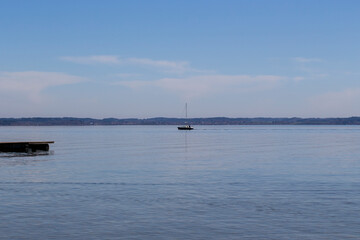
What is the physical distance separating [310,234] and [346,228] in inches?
73.4

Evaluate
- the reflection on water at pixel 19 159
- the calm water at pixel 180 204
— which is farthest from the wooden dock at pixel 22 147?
the calm water at pixel 180 204

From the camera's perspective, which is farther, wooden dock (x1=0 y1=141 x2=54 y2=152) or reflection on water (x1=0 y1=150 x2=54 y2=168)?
wooden dock (x1=0 y1=141 x2=54 y2=152)

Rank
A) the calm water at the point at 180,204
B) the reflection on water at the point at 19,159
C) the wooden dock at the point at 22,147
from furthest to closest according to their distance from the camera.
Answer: the wooden dock at the point at 22,147 → the reflection on water at the point at 19,159 → the calm water at the point at 180,204

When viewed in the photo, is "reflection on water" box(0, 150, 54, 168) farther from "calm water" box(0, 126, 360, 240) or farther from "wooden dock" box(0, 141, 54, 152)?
"wooden dock" box(0, 141, 54, 152)

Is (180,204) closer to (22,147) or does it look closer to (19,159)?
Answer: (19,159)

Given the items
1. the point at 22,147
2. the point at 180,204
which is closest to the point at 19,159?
the point at 22,147

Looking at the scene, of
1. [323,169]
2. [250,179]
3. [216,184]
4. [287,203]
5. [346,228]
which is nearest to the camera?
[346,228]

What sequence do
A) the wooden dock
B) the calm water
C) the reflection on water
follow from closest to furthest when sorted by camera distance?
the calm water < the reflection on water < the wooden dock

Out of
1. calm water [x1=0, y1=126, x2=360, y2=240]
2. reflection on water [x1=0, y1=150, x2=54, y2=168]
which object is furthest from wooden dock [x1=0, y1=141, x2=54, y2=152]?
calm water [x1=0, y1=126, x2=360, y2=240]

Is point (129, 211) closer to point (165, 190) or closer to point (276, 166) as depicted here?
point (165, 190)

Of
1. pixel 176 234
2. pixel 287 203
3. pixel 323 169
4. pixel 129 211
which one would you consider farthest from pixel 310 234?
pixel 323 169

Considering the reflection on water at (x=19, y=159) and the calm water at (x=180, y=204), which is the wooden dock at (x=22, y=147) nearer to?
the reflection on water at (x=19, y=159)

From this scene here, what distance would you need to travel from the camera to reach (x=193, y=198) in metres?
26.5

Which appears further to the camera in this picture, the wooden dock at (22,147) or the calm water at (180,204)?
the wooden dock at (22,147)
